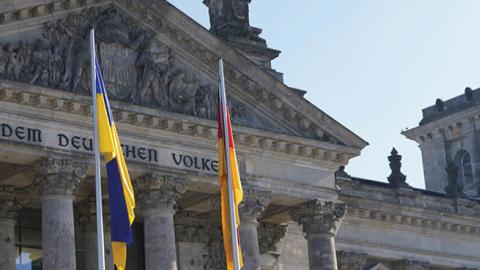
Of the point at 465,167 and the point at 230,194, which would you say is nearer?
the point at 230,194

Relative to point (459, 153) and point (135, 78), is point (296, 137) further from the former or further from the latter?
point (459, 153)

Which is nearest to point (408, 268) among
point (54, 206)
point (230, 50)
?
point (230, 50)

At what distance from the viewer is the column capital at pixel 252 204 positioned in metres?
42.2

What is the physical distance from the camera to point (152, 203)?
39781mm

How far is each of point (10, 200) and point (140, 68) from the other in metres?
5.88

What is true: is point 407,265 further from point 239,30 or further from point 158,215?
point 158,215

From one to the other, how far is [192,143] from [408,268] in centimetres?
1603

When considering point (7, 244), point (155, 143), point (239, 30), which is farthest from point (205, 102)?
point (239, 30)

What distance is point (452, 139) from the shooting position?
71625 mm

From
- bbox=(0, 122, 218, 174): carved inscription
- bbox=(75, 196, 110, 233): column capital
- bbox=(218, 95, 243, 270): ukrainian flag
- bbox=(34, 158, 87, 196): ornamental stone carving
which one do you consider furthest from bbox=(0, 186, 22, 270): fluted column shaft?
bbox=(218, 95, 243, 270): ukrainian flag

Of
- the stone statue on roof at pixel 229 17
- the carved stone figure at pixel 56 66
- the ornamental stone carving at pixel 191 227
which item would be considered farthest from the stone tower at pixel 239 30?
the carved stone figure at pixel 56 66

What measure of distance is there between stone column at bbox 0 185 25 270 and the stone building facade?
4 centimetres

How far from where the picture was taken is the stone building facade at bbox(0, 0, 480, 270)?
37.6 m

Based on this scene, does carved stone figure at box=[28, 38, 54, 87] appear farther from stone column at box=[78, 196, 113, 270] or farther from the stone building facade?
stone column at box=[78, 196, 113, 270]
